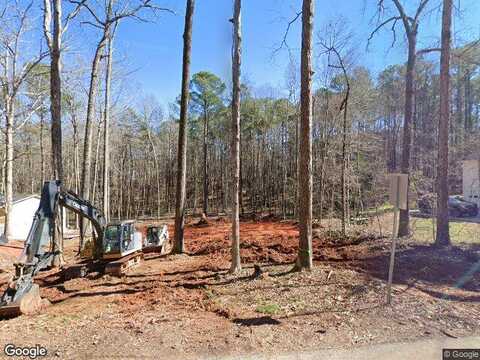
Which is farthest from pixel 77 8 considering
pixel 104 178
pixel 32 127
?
pixel 32 127

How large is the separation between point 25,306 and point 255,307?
4.49 meters

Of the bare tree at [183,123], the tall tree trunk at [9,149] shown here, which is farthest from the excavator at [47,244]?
the tall tree trunk at [9,149]

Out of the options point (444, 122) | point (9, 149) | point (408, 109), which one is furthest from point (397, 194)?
point (9, 149)

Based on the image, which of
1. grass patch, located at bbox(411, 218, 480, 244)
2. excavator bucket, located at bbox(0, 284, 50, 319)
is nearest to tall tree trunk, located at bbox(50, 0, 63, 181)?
excavator bucket, located at bbox(0, 284, 50, 319)

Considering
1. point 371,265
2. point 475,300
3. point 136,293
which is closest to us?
point 475,300

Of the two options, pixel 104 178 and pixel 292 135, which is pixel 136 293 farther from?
pixel 292 135

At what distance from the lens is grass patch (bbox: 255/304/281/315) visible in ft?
17.8

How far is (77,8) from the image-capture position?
472 inches

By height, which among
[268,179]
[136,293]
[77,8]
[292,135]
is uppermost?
[77,8]

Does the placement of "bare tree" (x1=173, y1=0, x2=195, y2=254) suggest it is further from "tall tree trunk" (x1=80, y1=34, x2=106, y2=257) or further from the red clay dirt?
"tall tree trunk" (x1=80, y1=34, x2=106, y2=257)

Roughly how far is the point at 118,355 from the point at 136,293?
3206mm

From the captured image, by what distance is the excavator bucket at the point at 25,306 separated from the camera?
5.73m

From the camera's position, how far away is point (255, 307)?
5.72m

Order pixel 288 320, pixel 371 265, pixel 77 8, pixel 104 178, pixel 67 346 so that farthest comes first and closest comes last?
pixel 104 178 → pixel 77 8 → pixel 371 265 → pixel 288 320 → pixel 67 346
